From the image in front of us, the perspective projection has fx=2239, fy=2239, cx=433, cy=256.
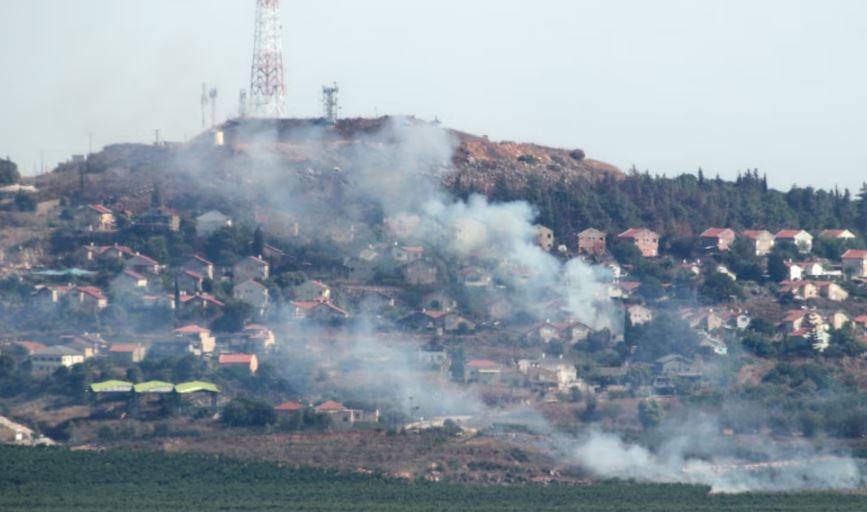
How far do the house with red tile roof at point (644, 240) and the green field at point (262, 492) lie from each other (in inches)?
1225

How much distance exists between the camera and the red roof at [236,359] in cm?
8362

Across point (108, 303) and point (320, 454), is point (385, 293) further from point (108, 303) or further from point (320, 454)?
point (320, 454)

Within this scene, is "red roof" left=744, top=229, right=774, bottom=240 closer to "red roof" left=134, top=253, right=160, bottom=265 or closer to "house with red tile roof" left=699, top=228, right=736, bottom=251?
"house with red tile roof" left=699, top=228, right=736, bottom=251

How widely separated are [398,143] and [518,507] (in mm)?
43334

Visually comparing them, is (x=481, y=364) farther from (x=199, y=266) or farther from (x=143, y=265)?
(x=143, y=265)

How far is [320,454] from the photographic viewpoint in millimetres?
74625

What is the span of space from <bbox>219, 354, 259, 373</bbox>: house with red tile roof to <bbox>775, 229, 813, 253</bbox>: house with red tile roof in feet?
101

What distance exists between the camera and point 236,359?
8400 centimetres

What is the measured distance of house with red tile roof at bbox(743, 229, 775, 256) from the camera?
103m

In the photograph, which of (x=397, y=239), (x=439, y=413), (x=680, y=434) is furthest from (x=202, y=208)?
(x=680, y=434)

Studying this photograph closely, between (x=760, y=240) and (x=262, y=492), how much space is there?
40.2 metres

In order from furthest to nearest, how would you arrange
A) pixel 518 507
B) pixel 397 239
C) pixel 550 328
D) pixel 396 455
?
pixel 397 239 < pixel 550 328 < pixel 396 455 < pixel 518 507

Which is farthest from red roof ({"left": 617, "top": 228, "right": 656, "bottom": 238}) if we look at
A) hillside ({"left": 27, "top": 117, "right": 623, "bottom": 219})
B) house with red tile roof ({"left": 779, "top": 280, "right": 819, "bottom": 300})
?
house with red tile roof ({"left": 779, "top": 280, "right": 819, "bottom": 300})

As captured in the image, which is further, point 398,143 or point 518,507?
point 398,143
